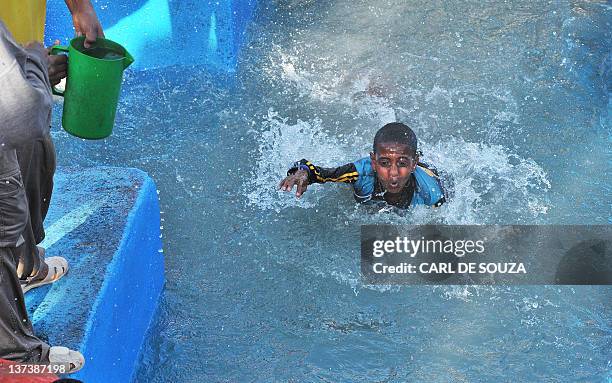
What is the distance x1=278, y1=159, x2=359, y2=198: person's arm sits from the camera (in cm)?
413

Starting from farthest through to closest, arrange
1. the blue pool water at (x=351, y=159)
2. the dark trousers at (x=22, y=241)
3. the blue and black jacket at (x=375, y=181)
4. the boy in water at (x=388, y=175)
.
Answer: the blue and black jacket at (x=375, y=181), the boy in water at (x=388, y=175), the blue pool water at (x=351, y=159), the dark trousers at (x=22, y=241)

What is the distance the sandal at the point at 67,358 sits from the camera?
8.93 ft

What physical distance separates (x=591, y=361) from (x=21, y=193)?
271cm

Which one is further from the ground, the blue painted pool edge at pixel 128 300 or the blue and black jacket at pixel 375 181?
the blue and black jacket at pixel 375 181

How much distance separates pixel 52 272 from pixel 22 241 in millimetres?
505

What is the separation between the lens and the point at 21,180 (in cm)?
249

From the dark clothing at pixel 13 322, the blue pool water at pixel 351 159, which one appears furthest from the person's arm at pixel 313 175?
the dark clothing at pixel 13 322

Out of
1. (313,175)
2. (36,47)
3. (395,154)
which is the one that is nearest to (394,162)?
(395,154)

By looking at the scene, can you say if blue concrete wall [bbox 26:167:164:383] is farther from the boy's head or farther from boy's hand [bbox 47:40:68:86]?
the boy's head

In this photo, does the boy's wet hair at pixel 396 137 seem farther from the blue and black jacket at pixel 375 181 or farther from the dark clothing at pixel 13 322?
the dark clothing at pixel 13 322

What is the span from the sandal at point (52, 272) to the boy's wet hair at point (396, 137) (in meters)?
1.82

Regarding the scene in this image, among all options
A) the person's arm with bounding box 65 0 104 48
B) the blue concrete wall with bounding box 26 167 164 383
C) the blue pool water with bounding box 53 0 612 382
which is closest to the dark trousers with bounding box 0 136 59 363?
the blue concrete wall with bounding box 26 167 164 383

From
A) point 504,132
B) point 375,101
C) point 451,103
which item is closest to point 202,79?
point 375,101

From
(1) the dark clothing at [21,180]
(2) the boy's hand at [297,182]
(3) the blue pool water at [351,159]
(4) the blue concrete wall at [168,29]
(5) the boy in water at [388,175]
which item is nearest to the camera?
(1) the dark clothing at [21,180]
